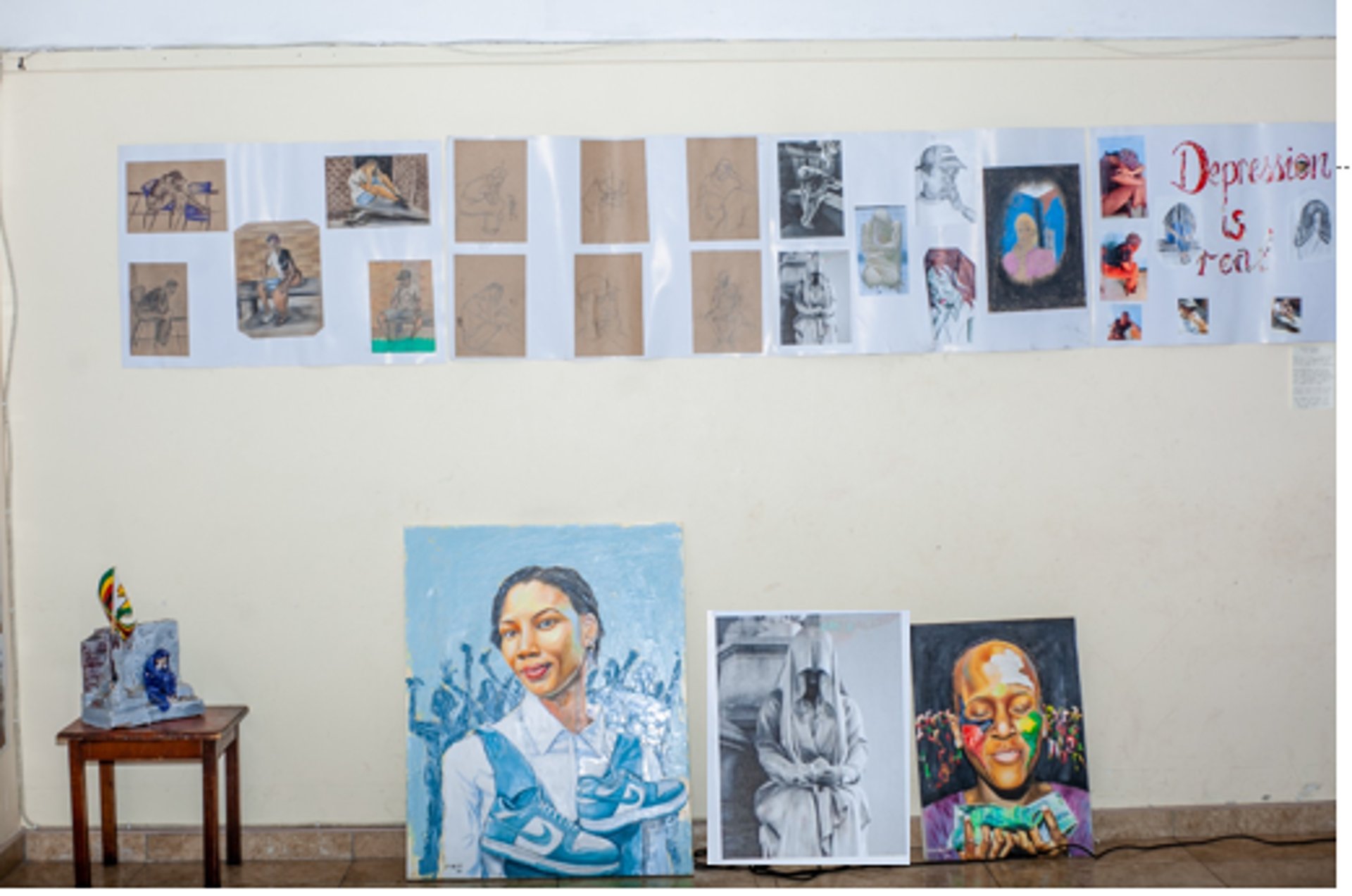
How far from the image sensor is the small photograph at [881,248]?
3035 millimetres

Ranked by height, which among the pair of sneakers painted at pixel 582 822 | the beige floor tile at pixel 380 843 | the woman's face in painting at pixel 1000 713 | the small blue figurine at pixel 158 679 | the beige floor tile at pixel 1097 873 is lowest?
the beige floor tile at pixel 1097 873

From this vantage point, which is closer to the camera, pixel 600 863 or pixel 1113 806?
pixel 600 863

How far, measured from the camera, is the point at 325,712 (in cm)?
306

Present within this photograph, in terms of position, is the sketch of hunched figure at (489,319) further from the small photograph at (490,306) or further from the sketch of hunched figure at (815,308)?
the sketch of hunched figure at (815,308)

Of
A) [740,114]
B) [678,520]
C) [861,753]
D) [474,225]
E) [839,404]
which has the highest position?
[740,114]

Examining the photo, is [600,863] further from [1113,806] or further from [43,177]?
[43,177]

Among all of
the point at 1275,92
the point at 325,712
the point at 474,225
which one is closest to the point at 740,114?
the point at 474,225

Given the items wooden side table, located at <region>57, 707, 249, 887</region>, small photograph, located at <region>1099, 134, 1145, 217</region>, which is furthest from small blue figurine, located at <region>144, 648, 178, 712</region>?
small photograph, located at <region>1099, 134, 1145, 217</region>

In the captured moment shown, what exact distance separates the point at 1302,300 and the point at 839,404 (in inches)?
51.6

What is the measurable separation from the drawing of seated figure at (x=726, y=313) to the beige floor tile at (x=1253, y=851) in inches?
73.6

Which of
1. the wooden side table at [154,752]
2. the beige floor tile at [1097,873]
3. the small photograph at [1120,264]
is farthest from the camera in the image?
the small photograph at [1120,264]

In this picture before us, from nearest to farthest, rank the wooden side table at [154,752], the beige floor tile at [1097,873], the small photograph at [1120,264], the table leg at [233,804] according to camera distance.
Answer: the wooden side table at [154,752]
the beige floor tile at [1097,873]
the table leg at [233,804]
the small photograph at [1120,264]

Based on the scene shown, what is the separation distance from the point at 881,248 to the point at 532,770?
168cm

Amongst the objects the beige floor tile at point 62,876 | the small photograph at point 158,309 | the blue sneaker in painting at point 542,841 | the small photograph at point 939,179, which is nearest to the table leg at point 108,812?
the beige floor tile at point 62,876
